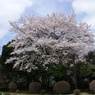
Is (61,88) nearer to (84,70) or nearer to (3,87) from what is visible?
(84,70)

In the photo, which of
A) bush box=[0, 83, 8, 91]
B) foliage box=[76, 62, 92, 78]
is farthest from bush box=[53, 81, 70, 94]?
bush box=[0, 83, 8, 91]

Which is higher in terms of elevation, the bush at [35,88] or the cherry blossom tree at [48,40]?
the cherry blossom tree at [48,40]

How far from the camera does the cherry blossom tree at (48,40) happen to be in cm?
1873

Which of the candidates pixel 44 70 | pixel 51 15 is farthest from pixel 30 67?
pixel 51 15

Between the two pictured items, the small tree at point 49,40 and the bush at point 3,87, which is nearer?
the small tree at point 49,40

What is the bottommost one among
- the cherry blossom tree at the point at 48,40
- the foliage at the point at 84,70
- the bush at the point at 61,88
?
the bush at the point at 61,88

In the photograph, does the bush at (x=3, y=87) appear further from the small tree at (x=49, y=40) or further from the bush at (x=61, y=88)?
the bush at (x=61, y=88)

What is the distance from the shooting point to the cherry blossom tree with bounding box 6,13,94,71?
18.7 m

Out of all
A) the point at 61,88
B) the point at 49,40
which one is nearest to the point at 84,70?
the point at 61,88

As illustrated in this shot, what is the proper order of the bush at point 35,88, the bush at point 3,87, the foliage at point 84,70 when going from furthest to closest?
the bush at point 3,87
the bush at point 35,88
the foliage at point 84,70

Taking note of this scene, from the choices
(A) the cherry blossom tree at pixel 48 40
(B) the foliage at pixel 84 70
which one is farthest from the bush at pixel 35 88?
(B) the foliage at pixel 84 70

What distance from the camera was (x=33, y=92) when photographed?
60.0 ft

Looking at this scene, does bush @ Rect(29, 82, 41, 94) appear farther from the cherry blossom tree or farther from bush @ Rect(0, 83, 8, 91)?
bush @ Rect(0, 83, 8, 91)

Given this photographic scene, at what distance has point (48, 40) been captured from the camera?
60.7ft
